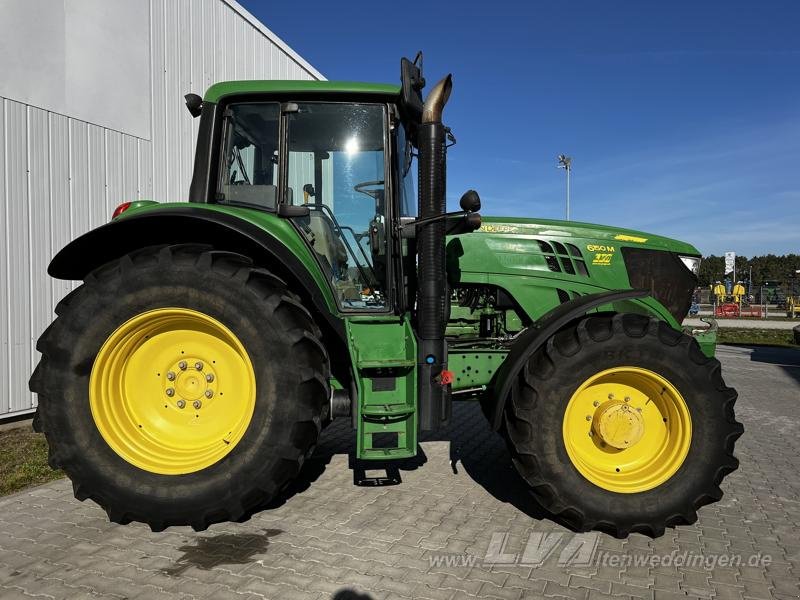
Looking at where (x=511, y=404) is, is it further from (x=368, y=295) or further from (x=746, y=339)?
(x=746, y=339)

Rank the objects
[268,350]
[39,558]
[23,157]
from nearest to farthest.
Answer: [39,558], [268,350], [23,157]

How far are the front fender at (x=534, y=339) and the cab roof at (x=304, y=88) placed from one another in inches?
63.9

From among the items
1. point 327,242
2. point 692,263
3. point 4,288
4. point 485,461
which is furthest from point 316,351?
point 4,288

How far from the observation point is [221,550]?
8.52 ft

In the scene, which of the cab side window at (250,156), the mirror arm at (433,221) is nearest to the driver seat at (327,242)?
the cab side window at (250,156)

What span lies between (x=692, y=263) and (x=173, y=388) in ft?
11.8

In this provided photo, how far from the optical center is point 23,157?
5.11 m

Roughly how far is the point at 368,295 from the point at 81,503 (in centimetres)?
218

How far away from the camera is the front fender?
288cm

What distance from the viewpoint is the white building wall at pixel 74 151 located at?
5.04 meters

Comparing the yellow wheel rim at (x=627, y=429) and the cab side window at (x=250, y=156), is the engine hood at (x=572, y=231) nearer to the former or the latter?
the yellow wheel rim at (x=627, y=429)

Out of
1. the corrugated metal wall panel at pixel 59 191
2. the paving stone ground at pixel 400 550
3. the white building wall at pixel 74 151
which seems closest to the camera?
the paving stone ground at pixel 400 550

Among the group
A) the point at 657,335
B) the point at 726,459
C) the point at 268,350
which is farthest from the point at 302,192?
the point at 726,459

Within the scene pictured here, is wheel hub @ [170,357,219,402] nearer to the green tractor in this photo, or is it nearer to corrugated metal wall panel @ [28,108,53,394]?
the green tractor
